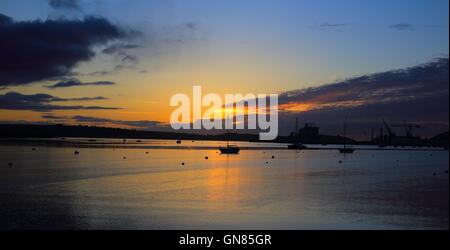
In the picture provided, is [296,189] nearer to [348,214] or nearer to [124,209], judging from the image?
[348,214]

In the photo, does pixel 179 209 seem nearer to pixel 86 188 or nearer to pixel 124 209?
pixel 124 209

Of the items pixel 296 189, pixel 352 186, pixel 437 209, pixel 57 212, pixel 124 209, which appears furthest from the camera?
pixel 352 186

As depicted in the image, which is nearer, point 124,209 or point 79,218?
point 79,218

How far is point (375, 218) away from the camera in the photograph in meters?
21.8

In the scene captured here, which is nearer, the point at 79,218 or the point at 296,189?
the point at 79,218
